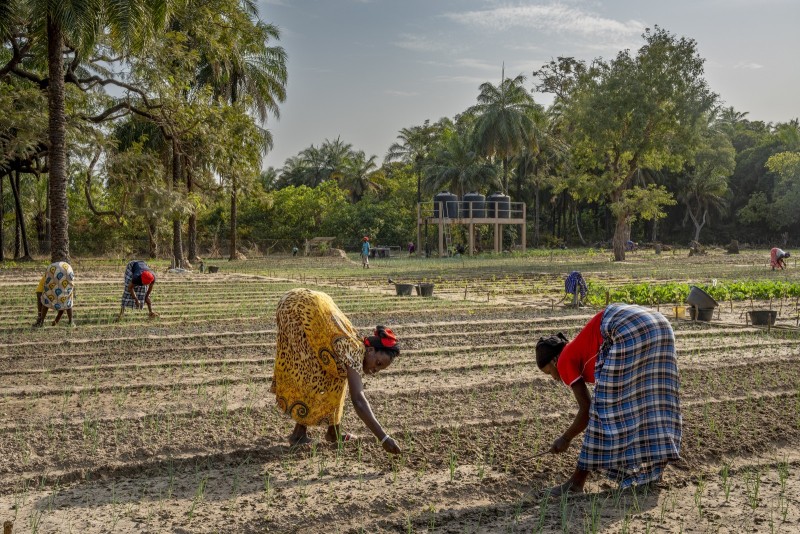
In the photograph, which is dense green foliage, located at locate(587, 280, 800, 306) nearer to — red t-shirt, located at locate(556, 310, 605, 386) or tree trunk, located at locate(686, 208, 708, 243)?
red t-shirt, located at locate(556, 310, 605, 386)

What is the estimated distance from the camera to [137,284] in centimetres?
1209

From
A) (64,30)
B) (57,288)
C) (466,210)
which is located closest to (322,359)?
(57,288)

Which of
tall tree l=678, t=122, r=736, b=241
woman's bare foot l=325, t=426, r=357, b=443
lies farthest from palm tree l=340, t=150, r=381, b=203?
woman's bare foot l=325, t=426, r=357, b=443

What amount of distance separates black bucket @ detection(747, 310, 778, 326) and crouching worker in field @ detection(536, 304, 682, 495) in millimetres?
8610

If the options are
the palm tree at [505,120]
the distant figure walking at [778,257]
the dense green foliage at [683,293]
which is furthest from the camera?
the palm tree at [505,120]

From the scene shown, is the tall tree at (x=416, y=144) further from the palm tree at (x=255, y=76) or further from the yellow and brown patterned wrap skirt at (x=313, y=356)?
the yellow and brown patterned wrap skirt at (x=313, y=356)

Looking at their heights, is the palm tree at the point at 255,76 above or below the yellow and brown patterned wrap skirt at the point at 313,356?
above

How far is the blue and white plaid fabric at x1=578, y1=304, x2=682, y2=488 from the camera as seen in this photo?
14.5 ft

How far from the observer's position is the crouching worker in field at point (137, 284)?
11922 mm

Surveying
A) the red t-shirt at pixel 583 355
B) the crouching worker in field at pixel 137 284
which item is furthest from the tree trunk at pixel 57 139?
the red t-shirt at pixel 583 355

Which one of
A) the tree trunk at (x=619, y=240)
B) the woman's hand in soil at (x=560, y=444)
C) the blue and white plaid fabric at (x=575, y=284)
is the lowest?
the woman's hand in soil at (x=560, y=444)

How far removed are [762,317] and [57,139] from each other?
14669mm

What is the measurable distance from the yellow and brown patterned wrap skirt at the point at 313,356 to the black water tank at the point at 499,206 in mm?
39344

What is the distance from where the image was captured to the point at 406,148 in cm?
5881
